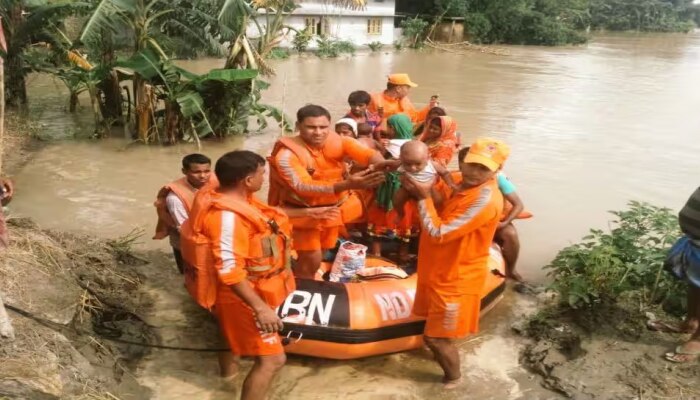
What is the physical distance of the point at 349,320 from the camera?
3.96 metres

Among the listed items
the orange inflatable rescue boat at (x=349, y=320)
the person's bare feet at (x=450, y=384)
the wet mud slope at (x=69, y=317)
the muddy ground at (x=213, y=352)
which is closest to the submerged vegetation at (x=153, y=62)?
the wet mud slope at (x=69, y=317)

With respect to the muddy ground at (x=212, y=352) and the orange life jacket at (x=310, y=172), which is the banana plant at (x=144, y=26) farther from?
the orange life jacket at (x=310, y=172)

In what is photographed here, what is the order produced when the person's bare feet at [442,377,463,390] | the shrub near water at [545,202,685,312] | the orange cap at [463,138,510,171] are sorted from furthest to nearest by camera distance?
the shrub near water at [545,202,685,312]
the person's bare feet at [442,377,463,390]
the orange cap at [463,138,510,171]

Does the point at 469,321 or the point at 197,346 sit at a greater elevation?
the point at 469,321

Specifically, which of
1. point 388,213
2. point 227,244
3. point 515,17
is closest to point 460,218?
point 227,244

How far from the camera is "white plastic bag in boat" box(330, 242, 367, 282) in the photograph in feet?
15.1

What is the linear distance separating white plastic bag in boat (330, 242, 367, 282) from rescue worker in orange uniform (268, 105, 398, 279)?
145mm

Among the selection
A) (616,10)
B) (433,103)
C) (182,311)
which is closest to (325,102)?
(433,103)

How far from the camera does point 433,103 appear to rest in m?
6.93

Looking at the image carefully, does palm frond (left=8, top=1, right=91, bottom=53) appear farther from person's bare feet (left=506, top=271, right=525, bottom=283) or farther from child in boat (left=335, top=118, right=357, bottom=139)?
person's bare feet (left=506, top=271, right=525, bottom=283)

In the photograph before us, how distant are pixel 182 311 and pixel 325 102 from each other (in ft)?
35.3

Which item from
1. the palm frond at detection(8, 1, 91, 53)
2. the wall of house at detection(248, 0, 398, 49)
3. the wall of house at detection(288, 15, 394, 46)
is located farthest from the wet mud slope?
the wall of house at detection(288, 15, 394, 46)

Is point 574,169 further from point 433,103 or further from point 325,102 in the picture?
point 325,102

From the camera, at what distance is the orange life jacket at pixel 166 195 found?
13.7 ft
